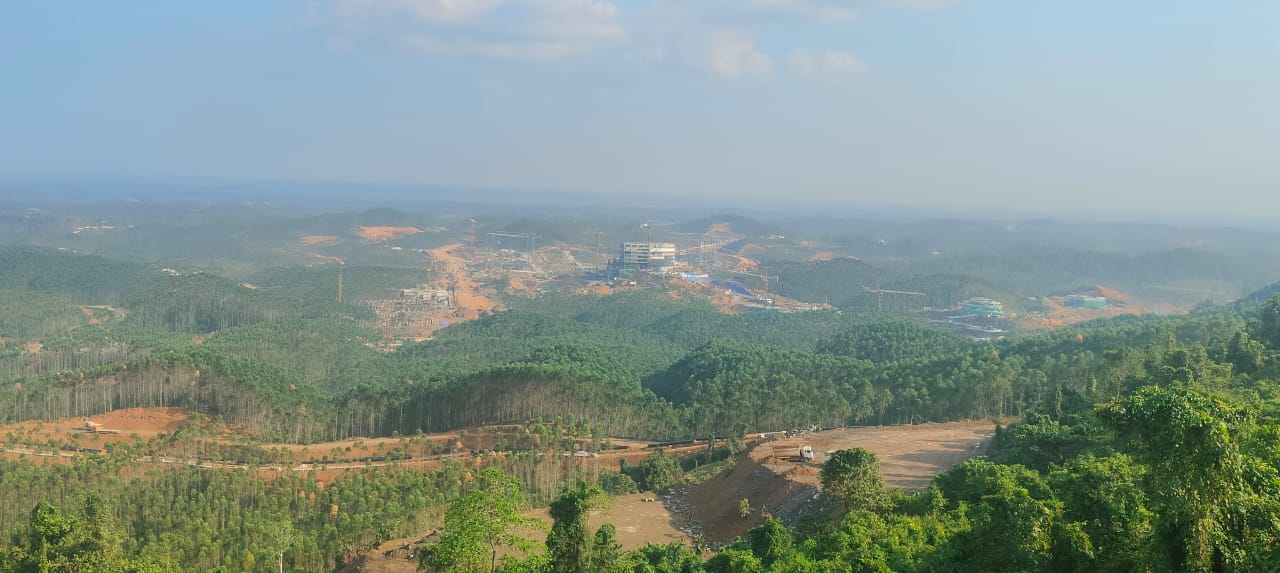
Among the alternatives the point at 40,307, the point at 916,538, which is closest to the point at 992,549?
the point at 916,538

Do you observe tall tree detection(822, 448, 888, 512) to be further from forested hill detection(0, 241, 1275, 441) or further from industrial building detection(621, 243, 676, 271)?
industrial building detection(621, 243, 676, 271)

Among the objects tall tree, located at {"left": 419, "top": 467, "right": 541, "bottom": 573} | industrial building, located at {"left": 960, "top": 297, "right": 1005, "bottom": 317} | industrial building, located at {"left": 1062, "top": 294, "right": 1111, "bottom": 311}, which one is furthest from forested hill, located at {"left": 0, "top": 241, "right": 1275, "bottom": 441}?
industrial building, located at {"left": 1062, "top": 294, "right": 1111, "bottom": 311}

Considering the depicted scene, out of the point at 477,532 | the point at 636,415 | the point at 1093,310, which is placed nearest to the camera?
the point at 477,532

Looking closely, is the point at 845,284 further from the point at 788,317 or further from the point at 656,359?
the point at 656,359

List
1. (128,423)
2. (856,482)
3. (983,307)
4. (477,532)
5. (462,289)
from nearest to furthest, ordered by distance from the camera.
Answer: (477,532)
(856,482)
(128,423)
(983,307)
(462,289)

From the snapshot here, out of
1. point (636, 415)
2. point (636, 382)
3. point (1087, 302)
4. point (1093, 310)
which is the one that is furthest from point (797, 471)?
point (1087, 302)

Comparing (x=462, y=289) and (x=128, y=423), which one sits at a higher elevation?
(x=462, y=289)

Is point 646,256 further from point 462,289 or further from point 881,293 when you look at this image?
point 881,293

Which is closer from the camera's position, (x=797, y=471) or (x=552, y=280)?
(x=797, y=471)
